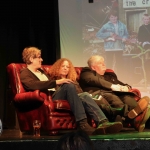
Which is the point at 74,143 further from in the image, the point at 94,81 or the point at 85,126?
the point at 94,81

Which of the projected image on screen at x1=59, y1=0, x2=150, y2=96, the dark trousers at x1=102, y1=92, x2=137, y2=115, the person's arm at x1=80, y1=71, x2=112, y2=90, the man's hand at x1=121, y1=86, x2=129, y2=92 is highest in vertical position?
the projected image on screen at x1=59, y1=0, x2=150, y2=96

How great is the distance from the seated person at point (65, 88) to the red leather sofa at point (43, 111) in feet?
0.26

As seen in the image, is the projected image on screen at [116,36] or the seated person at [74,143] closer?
the seated person at [74,143]

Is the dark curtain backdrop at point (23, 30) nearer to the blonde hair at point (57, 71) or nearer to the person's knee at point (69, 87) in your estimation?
the blonde hair at point (57, 71)

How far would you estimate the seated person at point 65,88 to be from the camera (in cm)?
291

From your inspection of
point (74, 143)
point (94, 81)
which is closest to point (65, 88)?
point (94, 81)

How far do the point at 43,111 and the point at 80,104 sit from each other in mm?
324

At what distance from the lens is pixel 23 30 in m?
4.68

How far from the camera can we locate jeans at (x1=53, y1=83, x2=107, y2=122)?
9.66 feet

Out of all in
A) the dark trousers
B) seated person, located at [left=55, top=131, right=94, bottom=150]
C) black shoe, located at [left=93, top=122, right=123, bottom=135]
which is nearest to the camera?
seated person, located at [left=55, top=131, right=94, bottom=150]

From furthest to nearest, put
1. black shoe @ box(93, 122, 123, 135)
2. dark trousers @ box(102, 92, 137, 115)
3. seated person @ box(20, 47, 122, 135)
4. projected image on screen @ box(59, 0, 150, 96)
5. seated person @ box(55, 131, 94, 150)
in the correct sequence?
projected image on screen @ box(59, 0, 150, 96), dark trousers @ box(102, 92, 137, 115), seated person @ box(20, 47, 122, 135), black shoe @ box(93, 122, 123, 135), seated person @ box(55, 131, 94, 150)

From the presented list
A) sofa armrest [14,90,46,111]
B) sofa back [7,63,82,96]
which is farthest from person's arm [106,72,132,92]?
sofa back [7,63,82,96]

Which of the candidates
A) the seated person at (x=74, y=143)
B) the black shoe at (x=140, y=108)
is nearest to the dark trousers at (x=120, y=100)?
the black shoe at (x=140, y=108)

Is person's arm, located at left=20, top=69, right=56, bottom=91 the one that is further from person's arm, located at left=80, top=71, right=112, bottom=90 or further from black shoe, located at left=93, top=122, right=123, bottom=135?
black shoe, located at left=93, top=122, right=123, bottom=135
